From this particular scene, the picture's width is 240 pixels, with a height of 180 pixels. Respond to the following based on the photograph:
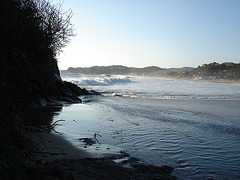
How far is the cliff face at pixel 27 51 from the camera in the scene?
8336 mm

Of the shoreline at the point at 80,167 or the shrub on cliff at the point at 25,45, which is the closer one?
the shoreline at the point at 80,167

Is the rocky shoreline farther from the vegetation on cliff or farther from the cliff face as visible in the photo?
the cliff face

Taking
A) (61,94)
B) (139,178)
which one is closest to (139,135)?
(139,178)

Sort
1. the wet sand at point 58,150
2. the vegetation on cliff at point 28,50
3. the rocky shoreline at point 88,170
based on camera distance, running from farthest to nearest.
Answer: the vegetation on cliff at point 28,50 → the wet sand at point 58,150 → the rocky shoreline at point 88,170

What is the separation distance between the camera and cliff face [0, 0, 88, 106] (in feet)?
27.3

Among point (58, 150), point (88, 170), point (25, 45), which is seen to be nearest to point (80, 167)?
point (88, 170)

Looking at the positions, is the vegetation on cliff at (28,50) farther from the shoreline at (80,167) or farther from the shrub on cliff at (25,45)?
the shoreline at (80,167)

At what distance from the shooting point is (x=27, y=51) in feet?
33.7

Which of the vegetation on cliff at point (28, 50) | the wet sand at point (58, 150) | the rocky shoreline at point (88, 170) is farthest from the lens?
the vegetation on cliff at point (28, 50)

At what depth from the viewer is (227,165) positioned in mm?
4184

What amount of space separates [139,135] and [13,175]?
162 inches

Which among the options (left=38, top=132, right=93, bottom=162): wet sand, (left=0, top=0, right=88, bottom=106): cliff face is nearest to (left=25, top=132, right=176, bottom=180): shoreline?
(left=38, top=132, right=93, bottom=162): wet sand

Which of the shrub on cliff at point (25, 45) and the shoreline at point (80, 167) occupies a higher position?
the shrub on cliff at point (25, 45)

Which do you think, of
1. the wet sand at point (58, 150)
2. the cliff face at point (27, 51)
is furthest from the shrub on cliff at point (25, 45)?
the wet sand at point (58, 150)
